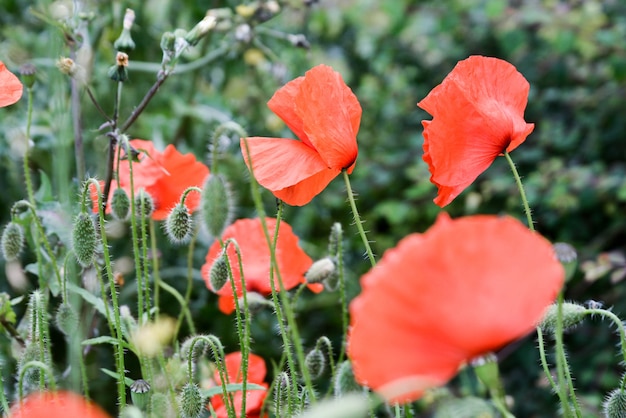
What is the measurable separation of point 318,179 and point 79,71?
1.06 feet

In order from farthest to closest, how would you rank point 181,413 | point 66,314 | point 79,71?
point 79,71 < point 66,314 < point 181,413

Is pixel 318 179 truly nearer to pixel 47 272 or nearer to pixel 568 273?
pixel 568 273

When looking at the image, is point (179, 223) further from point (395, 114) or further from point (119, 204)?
point (395, 114)

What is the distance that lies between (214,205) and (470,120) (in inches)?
9.9

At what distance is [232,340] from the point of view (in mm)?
1871

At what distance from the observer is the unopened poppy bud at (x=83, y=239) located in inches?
31.3

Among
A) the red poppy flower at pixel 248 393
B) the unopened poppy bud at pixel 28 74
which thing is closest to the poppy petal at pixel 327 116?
the red poppy flower at pixel 248 393

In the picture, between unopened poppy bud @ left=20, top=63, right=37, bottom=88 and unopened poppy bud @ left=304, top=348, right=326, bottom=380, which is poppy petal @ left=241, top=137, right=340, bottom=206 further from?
unopened poppy bud @ left=20, top=63, right=37, bottom=88

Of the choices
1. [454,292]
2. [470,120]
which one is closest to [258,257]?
[470,120]

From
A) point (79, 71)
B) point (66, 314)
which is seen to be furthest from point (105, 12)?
point (66, 314)

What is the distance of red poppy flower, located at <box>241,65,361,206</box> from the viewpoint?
2.48 ft

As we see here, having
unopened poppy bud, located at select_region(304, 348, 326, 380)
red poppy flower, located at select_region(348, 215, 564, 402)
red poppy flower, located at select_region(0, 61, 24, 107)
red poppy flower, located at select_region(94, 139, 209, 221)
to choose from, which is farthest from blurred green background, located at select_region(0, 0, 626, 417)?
red poppy flower, located at select_region(348, 215, 564, 402)

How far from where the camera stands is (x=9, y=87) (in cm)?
83

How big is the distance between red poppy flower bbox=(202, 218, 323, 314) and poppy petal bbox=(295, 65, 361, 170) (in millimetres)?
225
